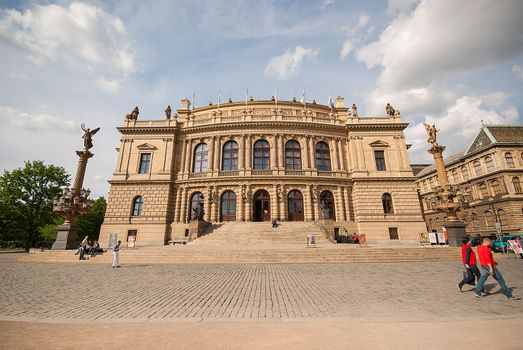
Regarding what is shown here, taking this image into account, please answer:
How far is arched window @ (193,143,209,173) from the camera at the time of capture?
30.6 metres

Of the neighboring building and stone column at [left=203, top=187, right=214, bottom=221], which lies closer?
stone column at [left=203, top=187, right=214, bottom=221]

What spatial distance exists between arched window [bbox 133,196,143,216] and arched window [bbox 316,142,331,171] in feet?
73.1

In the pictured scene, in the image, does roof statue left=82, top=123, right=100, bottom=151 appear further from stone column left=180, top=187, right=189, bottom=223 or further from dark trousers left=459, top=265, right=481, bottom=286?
dark trousers left=459, top=265, right=481, bottom=286

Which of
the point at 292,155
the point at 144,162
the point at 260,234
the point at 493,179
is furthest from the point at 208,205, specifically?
the point at 493,179

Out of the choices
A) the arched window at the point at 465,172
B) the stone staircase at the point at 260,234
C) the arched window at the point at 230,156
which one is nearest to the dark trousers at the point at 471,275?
the stone staircase at the point at 260,234

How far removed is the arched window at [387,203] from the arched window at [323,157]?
7344 mm

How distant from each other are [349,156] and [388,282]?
963 inches

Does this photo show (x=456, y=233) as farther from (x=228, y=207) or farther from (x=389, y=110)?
(x=228, y=207)

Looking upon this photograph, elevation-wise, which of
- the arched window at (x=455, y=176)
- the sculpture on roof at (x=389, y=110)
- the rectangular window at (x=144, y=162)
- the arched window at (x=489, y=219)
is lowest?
the arched window at (x=489, y=219)

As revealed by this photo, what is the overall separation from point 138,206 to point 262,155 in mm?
16332

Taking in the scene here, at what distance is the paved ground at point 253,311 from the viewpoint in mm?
3795

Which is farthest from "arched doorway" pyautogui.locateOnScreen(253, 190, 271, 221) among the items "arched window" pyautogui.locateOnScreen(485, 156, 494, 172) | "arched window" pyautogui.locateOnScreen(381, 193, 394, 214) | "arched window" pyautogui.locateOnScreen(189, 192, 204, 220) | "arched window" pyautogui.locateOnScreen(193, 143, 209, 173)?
"arched window" pyautogui.locateOnScreen(485, 156, 494, 172)

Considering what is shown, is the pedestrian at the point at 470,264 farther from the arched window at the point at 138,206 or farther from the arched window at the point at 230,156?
the arched window at the point at 138,206

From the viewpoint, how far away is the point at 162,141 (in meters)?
30.8
